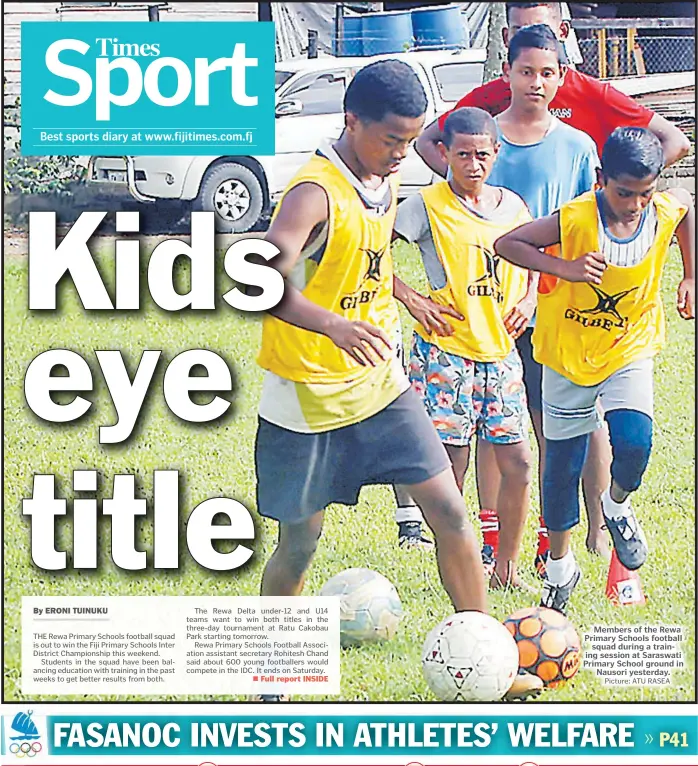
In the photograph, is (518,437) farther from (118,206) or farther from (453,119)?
(118,206)

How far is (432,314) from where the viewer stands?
17.7ft

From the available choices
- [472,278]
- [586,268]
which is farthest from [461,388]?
[586,268]

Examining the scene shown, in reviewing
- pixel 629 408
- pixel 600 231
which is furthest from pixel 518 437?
pixel 600 231

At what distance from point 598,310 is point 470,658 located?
128cm

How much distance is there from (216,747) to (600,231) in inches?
88.0

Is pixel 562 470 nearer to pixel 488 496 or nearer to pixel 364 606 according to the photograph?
pixel 488 496

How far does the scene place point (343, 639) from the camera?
547 centimetres

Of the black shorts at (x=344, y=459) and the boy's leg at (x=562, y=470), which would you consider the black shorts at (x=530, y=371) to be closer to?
the boy's leg at (x=562, y=470)

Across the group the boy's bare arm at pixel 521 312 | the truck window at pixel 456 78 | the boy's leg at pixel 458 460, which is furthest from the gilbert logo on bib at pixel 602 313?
the truck window at pixel 456 78

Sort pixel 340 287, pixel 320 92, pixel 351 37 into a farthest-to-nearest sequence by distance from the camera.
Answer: pixel 351 37
pixel 320 92
pixel 340 287

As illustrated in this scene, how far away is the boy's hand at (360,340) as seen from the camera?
206 inches

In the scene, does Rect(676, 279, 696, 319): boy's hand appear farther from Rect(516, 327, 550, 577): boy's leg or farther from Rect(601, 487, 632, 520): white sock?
Rect(601, 487, 632, 520): white sock

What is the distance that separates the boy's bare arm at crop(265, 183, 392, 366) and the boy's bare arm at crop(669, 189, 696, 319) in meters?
1.07

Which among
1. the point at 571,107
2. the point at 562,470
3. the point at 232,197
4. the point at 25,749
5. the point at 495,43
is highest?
the point at 495,43
